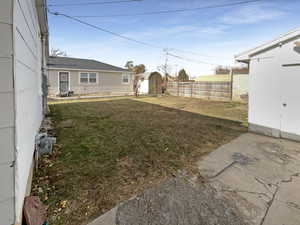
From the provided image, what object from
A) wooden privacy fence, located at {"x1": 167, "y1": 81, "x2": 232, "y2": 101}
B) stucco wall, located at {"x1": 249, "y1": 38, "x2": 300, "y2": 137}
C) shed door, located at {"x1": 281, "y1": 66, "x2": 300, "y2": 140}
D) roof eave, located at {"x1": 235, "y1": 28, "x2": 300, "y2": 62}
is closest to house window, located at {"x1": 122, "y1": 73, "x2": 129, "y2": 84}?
wooden privacy fence, located at {"x1": 167, "y1": 81, "x2": 232, "y2": 101}

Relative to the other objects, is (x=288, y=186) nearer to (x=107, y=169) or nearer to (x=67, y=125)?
(x=107, y=169)

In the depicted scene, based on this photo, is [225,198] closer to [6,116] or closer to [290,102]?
[6,116]

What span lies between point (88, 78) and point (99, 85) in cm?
136

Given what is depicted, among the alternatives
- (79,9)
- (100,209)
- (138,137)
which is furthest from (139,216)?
(79,9)

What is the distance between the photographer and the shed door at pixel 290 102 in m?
4.70

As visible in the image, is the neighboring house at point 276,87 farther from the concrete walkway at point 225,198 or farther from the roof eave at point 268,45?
the concrete walkway at point 225,198

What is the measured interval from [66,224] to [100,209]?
1.26 feet

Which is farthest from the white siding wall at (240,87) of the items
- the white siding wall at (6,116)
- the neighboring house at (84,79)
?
the white siding wall at (6,116)

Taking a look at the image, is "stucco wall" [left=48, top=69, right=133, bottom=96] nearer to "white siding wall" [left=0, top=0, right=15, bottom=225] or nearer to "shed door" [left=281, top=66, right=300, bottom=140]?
"white siding wall" [left=0, top=0, right=15, bottom=225]

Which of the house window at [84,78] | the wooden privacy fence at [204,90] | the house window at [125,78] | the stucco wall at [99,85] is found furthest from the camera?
the house window at [125,78]

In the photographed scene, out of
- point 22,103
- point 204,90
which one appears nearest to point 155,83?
point 204,90

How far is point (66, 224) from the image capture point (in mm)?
1845

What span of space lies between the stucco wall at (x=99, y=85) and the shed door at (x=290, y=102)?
15.8m

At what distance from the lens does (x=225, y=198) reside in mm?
2369
